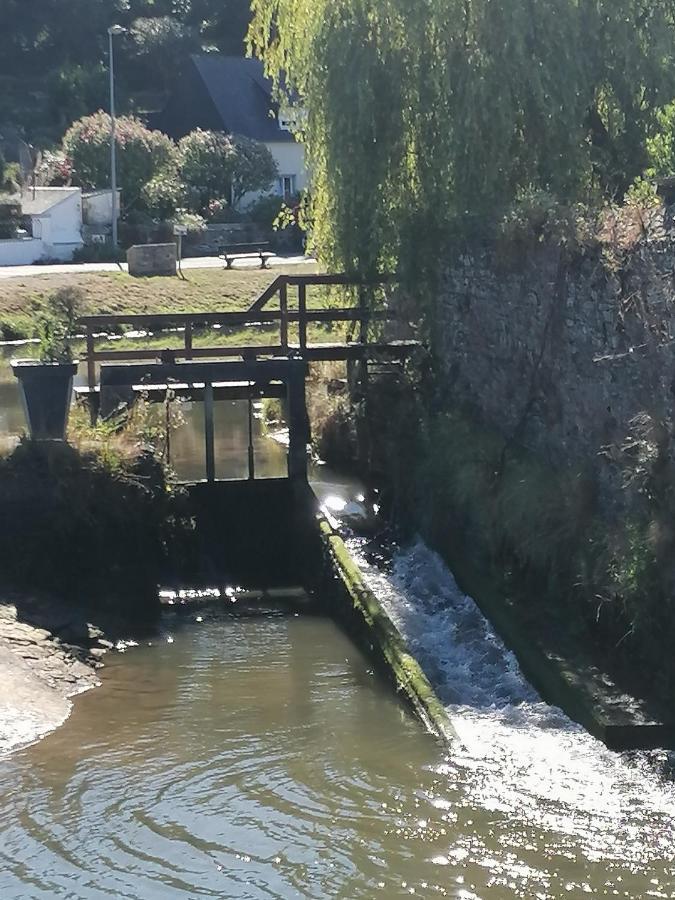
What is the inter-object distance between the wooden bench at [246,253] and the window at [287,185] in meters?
9.79

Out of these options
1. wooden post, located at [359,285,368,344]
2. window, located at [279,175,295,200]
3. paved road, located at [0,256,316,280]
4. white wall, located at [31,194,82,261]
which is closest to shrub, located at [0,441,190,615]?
wooden post, located at [359,285,368,344]

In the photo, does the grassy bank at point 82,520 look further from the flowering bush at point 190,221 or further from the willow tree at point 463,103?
the flowering bush at point 190,221

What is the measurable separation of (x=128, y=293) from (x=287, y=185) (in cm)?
2155

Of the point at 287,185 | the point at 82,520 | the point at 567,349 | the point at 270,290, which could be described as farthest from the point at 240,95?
the point at 567,349

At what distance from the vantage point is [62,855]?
8.86 metres

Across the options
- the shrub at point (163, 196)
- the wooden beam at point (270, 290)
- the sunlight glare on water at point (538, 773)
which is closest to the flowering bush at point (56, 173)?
the shrub at point (163, 196)

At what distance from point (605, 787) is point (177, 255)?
2987 cm

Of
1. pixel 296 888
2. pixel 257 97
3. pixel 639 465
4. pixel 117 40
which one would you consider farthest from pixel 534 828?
pixel 117 40

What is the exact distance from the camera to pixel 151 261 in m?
36.2

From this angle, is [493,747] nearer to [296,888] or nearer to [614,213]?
[296,888]

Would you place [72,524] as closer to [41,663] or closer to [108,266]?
[41,663]

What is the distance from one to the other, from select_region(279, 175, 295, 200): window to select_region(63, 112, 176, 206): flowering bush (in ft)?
24.6

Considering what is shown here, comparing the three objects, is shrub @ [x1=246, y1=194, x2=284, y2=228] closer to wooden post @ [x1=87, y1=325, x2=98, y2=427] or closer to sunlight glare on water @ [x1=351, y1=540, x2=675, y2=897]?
wooden post @ [x1=87, y1=325, x2=98, y2=427]

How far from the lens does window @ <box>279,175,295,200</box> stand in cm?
5315
